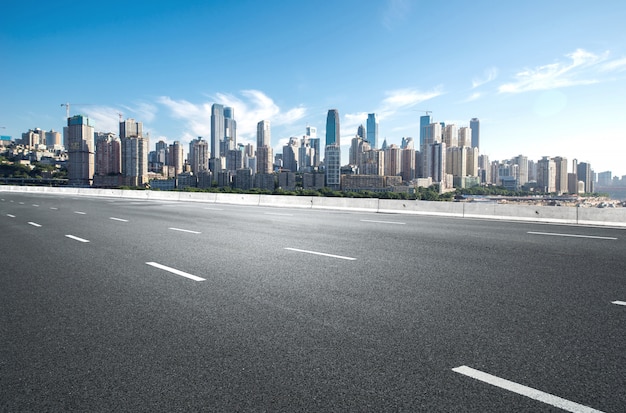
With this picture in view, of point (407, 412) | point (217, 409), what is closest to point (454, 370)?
point (407, 412)

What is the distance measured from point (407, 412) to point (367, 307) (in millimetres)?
2533

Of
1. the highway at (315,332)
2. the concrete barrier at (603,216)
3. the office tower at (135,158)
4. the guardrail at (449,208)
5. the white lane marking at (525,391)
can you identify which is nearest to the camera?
the white lane marking at (525,391)

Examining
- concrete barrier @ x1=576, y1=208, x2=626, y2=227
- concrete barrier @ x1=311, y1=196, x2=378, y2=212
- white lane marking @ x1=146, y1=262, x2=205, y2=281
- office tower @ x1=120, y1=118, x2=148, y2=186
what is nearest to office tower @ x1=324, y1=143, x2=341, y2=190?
office tower @ x1=120, y1=118, x2=148, y2=186

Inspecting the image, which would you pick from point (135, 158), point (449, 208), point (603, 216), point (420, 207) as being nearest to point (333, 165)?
point (135, 158)

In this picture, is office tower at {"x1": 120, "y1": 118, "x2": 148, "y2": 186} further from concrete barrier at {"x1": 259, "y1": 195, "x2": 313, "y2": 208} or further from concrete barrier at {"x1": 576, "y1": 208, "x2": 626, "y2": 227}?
concrete barrier at {"x1": 576, "y1": 208, "x2": 626, "y2": 227}

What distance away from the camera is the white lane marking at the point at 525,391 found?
117 inches

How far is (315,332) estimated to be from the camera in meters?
4.55

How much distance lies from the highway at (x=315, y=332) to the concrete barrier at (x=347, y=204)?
16952 mm

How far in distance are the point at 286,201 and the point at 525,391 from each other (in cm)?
2927

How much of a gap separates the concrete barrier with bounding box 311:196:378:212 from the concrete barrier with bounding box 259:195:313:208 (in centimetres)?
54

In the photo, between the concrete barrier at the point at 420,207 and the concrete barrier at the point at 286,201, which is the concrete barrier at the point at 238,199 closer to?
the concrete barrier at the point at 286,201

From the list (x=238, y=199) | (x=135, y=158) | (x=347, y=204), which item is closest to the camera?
(x=347, y=204)

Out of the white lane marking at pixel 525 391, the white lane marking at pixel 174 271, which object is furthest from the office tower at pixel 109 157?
the white lane marking at pixel 525 391

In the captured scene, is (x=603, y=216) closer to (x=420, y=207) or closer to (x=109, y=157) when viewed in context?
(x=420, y=207)
